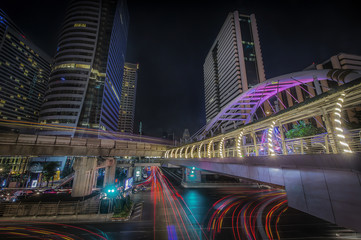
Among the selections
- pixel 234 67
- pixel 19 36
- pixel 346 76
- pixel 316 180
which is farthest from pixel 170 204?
pixel 19 36

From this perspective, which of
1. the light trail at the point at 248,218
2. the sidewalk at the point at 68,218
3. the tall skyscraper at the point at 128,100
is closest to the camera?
the light trail at the point at 248,218

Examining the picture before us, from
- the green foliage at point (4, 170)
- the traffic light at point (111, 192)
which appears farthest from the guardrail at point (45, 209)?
the green foliage at point (4, 170)

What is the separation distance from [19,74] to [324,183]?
551 feet

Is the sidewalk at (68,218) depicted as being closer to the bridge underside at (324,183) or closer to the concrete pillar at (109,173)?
the bridge underside at (324,183)

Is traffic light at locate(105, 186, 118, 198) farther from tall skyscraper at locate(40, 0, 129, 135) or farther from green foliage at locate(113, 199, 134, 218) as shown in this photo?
tall skyscraper at locate(40, 0, 129, 135)

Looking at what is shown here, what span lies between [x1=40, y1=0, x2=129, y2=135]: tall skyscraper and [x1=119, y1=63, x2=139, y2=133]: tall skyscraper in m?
81.8

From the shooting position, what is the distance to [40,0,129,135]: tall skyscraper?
68625 millimetres

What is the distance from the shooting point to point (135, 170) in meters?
52.4

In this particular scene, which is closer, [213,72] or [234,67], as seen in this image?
[234,67]

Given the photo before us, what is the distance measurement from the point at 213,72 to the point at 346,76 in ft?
356

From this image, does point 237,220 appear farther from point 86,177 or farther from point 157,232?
point 86,177

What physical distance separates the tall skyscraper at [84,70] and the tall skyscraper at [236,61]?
75.8 meters

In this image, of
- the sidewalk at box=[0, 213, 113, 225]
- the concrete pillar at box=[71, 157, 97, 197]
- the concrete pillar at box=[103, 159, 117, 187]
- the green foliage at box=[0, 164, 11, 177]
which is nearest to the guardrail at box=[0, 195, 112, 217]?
the sidewalk at box=[0, 213, 113, 225]

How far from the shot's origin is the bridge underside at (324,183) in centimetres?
479
